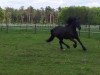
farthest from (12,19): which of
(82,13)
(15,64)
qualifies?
(15,64)

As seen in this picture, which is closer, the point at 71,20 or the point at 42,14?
the point at 71,20

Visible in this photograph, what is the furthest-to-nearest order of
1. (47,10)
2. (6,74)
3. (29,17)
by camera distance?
(47,10)
(29,17)
(6,74)

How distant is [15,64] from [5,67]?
0.99 m

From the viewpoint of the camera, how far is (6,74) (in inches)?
406

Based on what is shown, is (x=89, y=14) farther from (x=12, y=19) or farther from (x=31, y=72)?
(x=31, y=72)

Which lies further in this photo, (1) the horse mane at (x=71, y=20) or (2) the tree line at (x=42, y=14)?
(2) the tree line at (x=42, y=14)

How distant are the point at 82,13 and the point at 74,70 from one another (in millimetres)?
74203

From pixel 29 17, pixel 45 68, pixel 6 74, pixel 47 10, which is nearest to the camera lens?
pixel 6 74

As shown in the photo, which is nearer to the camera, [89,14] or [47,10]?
[89,14]

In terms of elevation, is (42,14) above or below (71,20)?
below

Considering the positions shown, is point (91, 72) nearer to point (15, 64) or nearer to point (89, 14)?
point (15, 64)

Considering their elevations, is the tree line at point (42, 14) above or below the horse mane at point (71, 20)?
below

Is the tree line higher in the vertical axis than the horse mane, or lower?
lower

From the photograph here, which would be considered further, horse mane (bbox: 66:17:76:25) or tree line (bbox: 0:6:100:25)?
tree line (bbox: 0:6:100:25)
